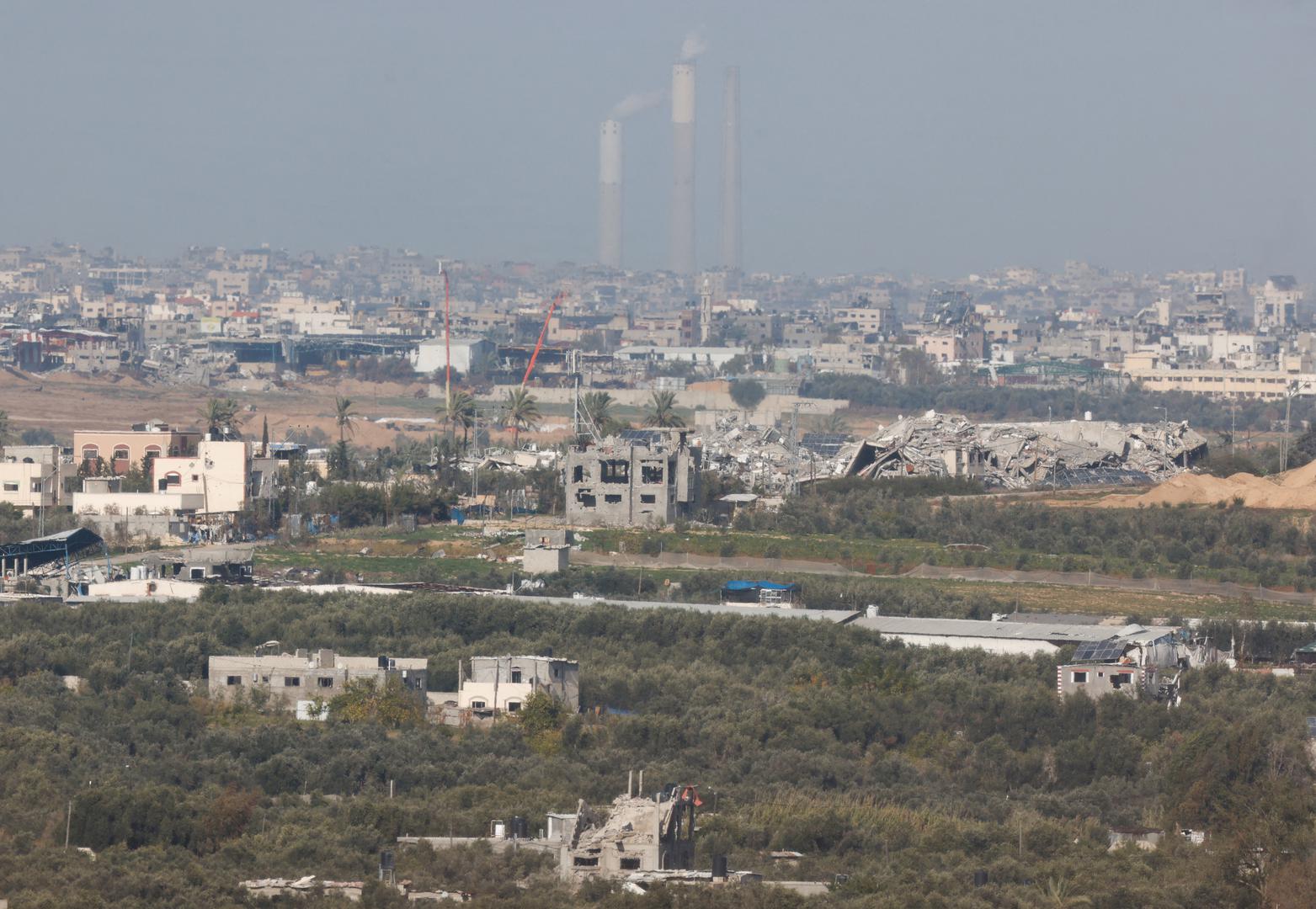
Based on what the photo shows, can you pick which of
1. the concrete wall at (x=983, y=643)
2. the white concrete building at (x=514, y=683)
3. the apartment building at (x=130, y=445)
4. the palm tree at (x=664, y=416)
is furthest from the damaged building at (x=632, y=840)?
the palm tree at (x=664, y=416)

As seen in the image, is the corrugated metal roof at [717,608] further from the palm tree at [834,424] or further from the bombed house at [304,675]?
the palm tree at [834,424]

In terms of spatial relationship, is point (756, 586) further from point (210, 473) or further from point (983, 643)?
point (210, 473)

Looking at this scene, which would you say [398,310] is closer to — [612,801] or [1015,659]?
[1015,659]

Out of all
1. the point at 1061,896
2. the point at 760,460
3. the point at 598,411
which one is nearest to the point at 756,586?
the point at 1061,896

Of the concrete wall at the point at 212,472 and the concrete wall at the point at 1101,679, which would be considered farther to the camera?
the concrete wall at the point at 212,472

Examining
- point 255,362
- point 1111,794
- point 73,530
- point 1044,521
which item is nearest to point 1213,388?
point 255,362
